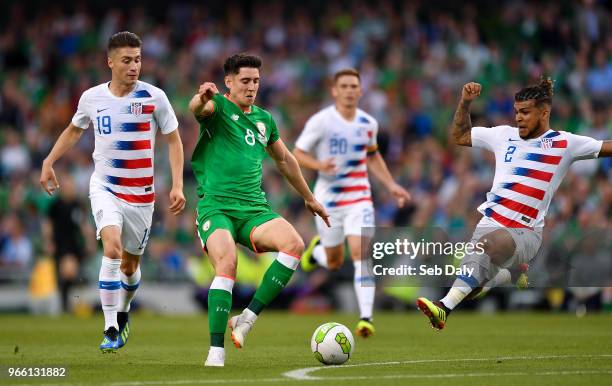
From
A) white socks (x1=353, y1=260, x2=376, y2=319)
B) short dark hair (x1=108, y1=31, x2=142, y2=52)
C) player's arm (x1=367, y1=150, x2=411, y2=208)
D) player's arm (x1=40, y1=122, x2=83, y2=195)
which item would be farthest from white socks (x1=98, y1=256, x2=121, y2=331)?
player's arm (x1=367, y1=150, x2=411, y2=208)

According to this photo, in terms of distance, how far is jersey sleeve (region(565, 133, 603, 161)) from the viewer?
34.3 feet

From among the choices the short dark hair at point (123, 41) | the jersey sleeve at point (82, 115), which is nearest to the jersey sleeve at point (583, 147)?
the short dark hair at point (123, 41)

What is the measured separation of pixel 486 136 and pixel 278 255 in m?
2.32

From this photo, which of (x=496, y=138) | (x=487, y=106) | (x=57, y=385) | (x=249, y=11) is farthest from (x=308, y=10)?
(x=57, y=385)

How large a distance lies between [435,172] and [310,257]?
7036mm

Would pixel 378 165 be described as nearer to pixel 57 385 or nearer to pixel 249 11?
pixel 57 385

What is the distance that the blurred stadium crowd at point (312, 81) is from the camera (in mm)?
21438

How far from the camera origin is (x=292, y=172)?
1070cm

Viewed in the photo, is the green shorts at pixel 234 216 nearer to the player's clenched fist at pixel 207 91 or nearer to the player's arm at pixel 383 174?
the player's clenched fist at pixel 207 91

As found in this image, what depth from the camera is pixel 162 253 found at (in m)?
21.8

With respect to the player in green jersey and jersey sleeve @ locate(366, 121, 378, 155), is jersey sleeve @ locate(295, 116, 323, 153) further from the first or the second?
the player in green jersey

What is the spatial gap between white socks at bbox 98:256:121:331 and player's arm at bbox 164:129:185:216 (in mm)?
928

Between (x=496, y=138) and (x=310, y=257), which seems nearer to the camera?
(x=496, y=138)

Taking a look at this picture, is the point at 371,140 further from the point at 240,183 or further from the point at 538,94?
the point at 240,183
